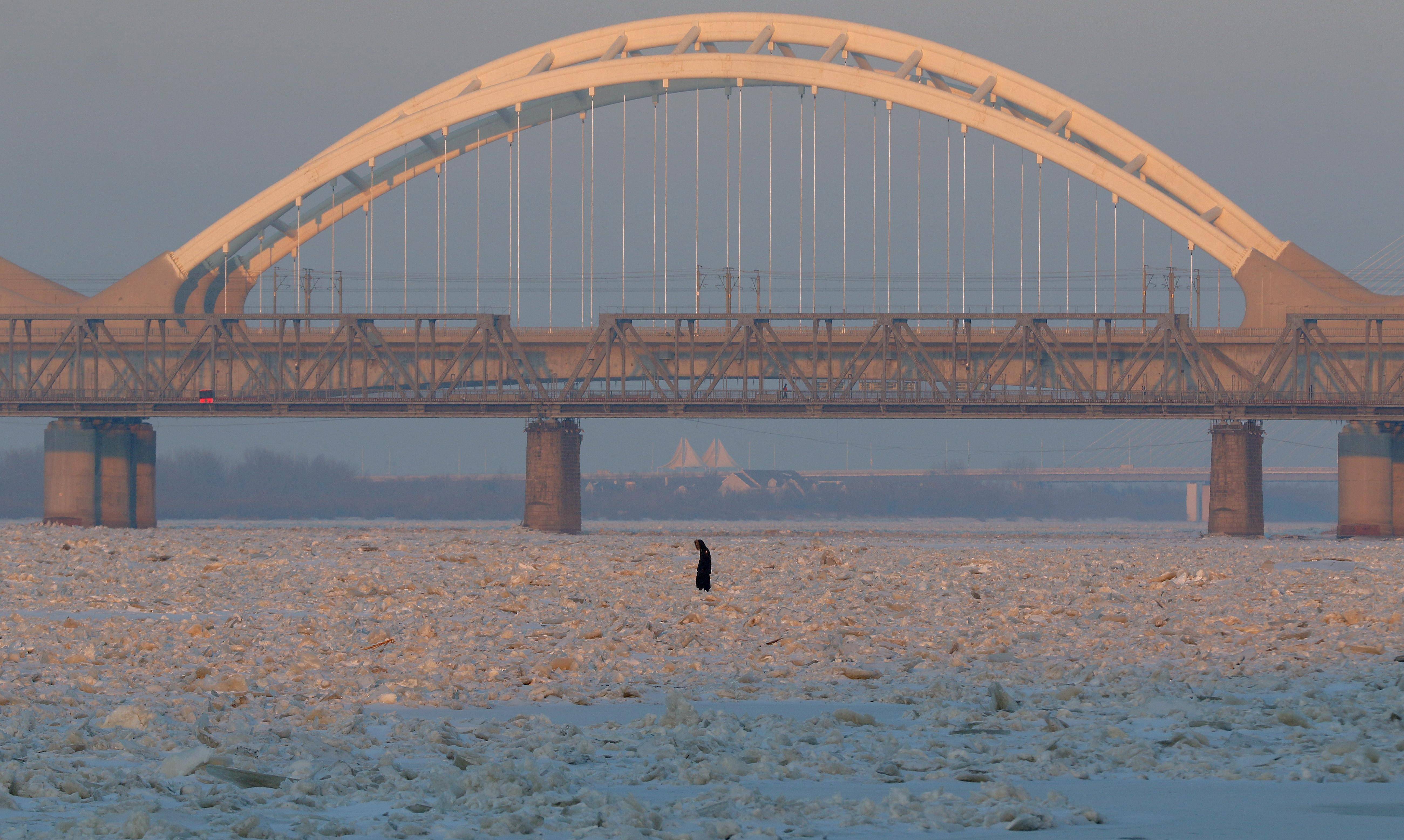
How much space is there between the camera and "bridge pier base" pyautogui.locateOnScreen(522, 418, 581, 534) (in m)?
83.2

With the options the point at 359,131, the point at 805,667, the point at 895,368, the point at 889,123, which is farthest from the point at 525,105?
the point at 805,667

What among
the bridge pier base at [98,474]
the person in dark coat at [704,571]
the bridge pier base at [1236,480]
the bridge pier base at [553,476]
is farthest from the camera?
the bridge pier base at [98,474]

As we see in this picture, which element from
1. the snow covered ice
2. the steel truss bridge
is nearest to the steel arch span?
the steel truss bridge

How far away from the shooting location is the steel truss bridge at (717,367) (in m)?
87.8

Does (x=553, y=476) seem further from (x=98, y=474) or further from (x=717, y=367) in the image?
(x=98, y=474)

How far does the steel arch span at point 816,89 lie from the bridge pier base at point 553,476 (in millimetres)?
20576

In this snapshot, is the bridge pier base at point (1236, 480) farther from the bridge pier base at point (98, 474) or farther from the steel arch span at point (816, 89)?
the bridge pier base at point (98, 474)

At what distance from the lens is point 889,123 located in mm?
91625

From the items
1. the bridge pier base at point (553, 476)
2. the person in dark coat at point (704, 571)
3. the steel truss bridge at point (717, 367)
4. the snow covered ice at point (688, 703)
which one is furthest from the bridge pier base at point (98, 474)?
the person in dark coat at point (704, 571)

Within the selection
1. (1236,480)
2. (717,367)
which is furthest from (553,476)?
(1236,480)

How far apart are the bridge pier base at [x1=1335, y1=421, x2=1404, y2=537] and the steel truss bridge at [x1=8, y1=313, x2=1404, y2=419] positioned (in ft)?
7.87

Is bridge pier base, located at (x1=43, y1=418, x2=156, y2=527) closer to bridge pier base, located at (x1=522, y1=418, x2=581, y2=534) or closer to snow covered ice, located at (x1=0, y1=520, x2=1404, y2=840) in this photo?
bridge pier base, located at (x1=522, y1=418, x2=581, y2=534)

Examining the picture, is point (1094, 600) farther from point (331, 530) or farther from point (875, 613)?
point (331, 530)

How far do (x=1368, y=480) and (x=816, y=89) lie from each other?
40780 mm
